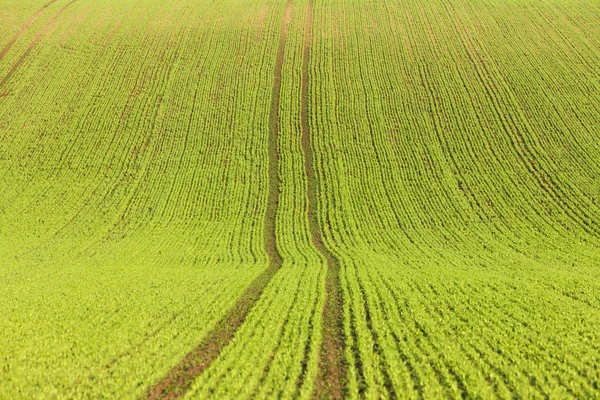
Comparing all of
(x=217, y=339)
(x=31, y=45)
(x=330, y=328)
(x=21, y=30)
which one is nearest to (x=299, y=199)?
(x=330, y=328)

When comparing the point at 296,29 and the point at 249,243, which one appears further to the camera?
the point at 296,29

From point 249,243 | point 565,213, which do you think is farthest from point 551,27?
point 249,243

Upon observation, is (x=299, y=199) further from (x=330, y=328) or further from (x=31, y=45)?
(x=31, y=45)

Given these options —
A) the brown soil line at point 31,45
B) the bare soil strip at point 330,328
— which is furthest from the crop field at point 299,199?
the brown soil line at point 31,45

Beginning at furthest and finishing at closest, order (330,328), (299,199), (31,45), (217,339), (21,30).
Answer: (21,30)
(31,45)
(299,199)
(330,328)
(217,339)

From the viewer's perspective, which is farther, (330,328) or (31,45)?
(31,45)

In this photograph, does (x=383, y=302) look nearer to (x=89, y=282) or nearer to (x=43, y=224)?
(x=89, y=282)

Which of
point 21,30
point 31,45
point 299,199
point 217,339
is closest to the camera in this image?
point 217,339

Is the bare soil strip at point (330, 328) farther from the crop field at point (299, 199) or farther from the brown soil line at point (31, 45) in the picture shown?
the brown soil line at point (31, 45)
